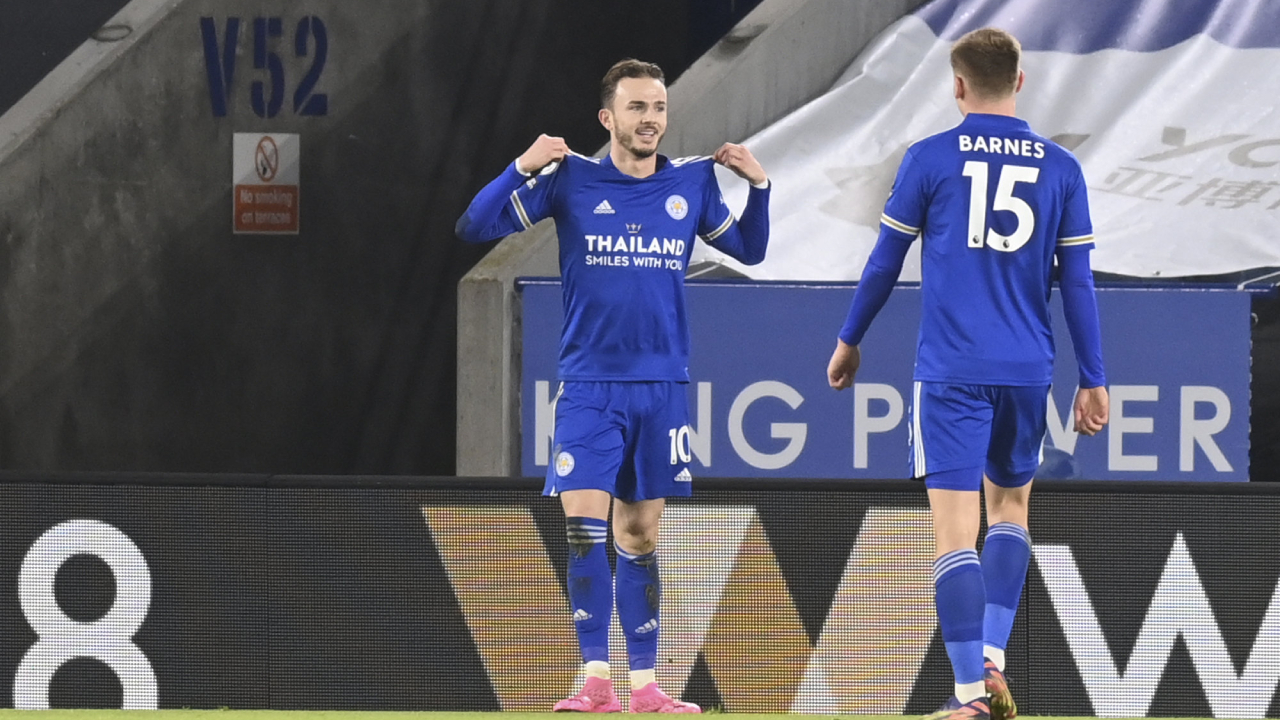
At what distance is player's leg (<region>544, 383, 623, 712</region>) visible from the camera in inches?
198

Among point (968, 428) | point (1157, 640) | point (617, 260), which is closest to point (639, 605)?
point (617, 260)

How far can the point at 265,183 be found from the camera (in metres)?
11.2

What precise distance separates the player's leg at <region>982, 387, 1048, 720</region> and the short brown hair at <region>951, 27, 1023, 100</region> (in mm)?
729

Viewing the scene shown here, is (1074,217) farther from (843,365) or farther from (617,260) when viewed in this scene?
(617,260)

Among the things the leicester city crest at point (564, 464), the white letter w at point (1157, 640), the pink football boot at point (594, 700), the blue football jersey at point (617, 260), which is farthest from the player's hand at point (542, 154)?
the white letter w at point (1157, 640)

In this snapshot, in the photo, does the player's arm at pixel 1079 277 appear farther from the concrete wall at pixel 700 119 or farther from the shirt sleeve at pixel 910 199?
the concrete wall at pixel 700 119

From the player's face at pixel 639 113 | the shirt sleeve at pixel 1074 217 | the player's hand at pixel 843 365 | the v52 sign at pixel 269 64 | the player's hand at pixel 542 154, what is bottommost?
the player's hand at pixel 843 365

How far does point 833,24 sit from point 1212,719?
5.20 m

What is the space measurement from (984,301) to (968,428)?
0.31m

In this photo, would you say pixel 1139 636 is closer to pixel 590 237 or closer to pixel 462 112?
pixel 590 237

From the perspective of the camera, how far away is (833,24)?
9.70 meters

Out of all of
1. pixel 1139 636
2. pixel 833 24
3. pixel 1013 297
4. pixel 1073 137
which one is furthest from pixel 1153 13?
pixel 1013 297

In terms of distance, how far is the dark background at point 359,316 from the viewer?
10891 mm

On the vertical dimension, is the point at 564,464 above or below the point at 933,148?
below
